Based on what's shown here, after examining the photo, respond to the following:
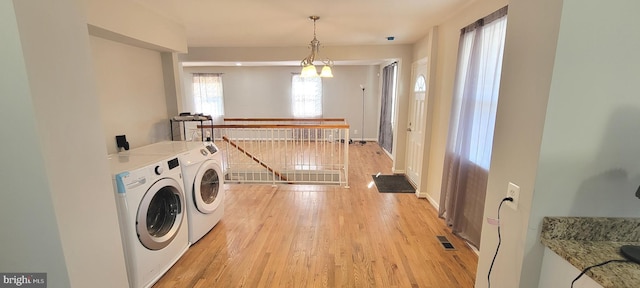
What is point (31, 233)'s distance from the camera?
1.06m

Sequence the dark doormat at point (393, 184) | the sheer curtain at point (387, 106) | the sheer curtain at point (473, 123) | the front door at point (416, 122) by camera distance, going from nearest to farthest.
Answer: the sheer curtain at point (473, 123) < the front door at point (416, 122) < the dark doormat at point (393, 184) < the sheer curtain at point (387, 106)

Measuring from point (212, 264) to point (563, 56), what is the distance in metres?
2.63

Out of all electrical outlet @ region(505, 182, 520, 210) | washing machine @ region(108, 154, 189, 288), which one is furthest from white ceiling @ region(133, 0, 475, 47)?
electrical outlet @ region(505, 182, 520, 210)

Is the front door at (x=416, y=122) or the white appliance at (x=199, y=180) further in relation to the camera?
the front door at (x=416, y=122)

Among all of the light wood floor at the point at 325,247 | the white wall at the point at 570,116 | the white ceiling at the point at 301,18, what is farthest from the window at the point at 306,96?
the white wall at the point at 570,116

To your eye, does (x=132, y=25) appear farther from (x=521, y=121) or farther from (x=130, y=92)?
(x=521, y=121)

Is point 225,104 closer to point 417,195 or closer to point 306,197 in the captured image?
point 306,197

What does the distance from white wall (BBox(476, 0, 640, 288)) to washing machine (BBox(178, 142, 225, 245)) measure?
241cm

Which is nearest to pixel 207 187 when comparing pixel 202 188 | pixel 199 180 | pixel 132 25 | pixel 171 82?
pixel 202 188

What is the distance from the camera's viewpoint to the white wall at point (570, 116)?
0.92m

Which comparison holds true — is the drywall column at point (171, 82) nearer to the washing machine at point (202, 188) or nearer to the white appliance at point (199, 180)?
the white appliance at point (199, 180)

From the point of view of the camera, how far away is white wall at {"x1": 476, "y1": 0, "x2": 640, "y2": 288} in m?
0.92

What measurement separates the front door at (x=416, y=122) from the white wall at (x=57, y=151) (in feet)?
11.4

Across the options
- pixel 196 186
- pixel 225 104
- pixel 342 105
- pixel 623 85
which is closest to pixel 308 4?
pixel 196 186
